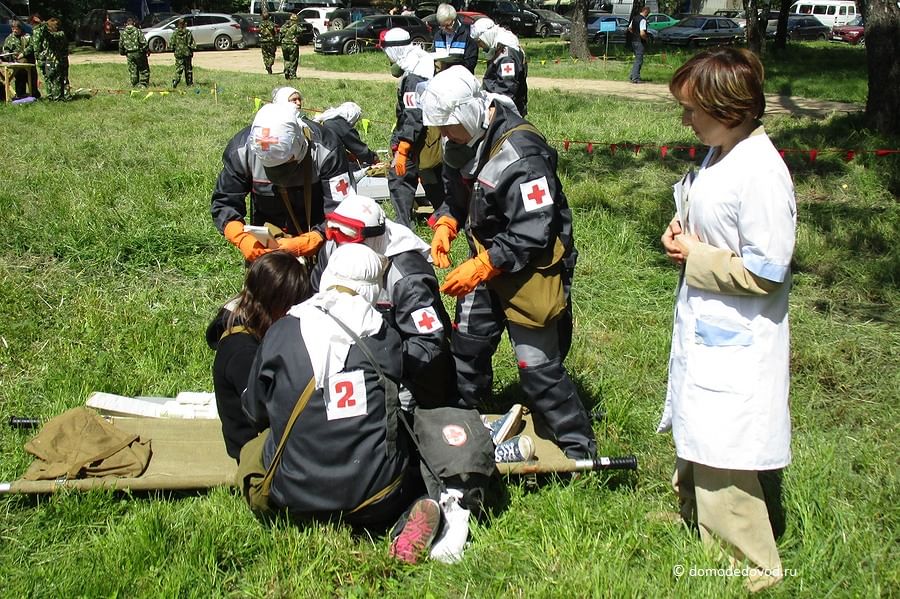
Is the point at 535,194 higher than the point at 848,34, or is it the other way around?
the point at 848,34

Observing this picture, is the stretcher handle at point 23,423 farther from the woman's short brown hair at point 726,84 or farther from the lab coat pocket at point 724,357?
the woman's short brown hair at point 726,84

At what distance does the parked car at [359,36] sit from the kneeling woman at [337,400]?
78.7 feet

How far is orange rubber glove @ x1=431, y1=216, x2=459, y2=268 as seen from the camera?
13.1 ft

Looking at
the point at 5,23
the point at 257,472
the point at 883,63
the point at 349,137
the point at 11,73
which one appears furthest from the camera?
the point at 5,23

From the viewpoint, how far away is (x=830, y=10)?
41.4m

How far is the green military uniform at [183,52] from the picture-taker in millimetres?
17156

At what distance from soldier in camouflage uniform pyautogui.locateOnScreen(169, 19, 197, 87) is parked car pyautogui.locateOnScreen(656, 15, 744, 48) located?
1960 cm

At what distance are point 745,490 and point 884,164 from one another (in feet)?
23.5

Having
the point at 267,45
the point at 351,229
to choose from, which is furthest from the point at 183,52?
the point at 351,229

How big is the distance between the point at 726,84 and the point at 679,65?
66.3 ft

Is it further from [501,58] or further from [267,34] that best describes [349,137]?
[267,34]

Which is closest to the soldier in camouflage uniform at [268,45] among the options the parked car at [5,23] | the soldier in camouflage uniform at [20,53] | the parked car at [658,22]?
the parked car at [5,23]

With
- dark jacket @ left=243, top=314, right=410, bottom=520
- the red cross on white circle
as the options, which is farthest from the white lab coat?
Answer: the red cross on white circle

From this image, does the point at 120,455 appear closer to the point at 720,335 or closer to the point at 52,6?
the point at 720,335
